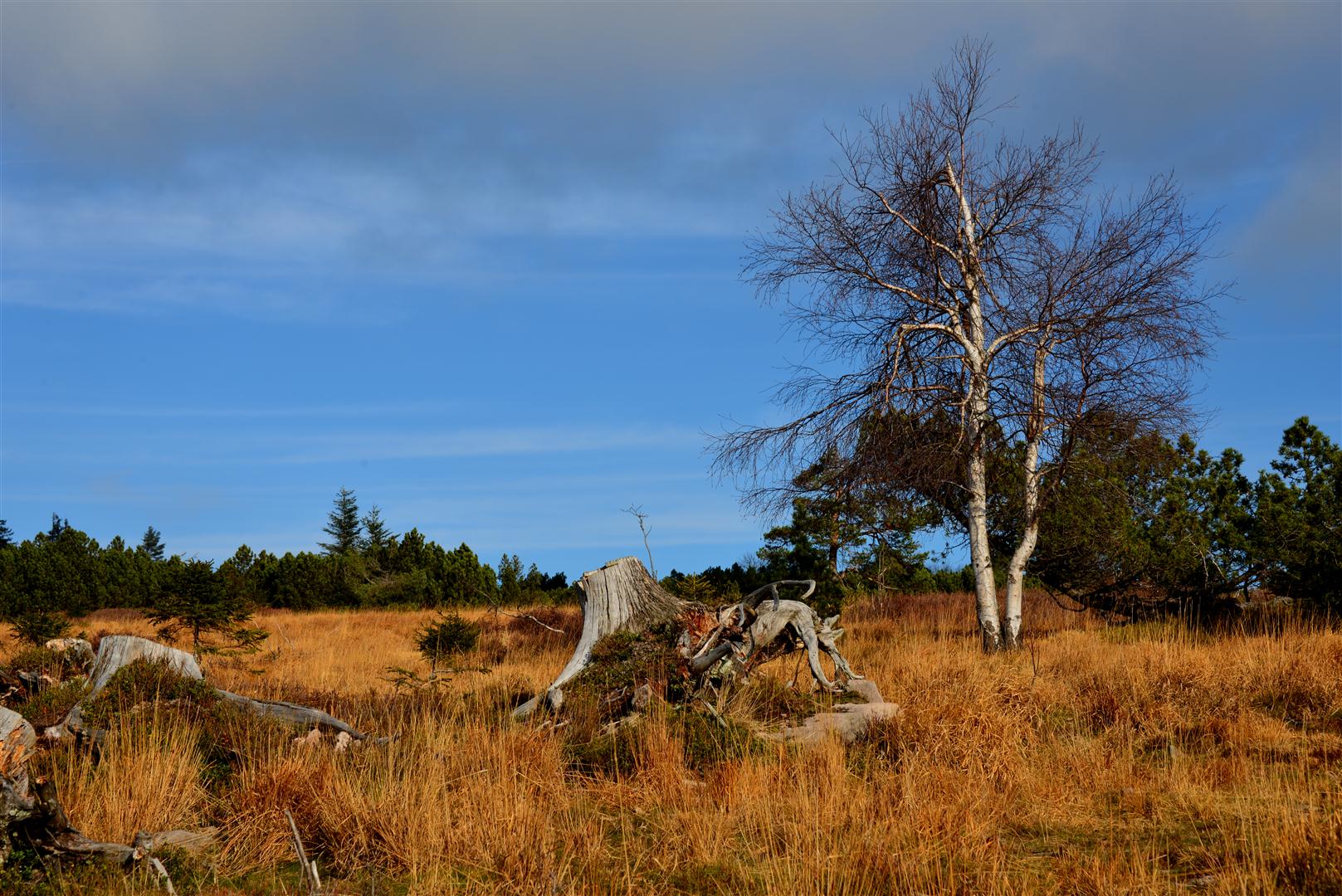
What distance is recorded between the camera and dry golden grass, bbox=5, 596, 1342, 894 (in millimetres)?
5391

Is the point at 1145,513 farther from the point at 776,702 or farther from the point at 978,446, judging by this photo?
the point at 776,702

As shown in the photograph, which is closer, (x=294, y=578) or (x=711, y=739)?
(x=711, y=739)

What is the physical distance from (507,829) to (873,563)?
68.3ft

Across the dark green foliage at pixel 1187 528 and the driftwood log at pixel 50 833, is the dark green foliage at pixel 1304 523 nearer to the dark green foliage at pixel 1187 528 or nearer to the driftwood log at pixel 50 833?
the dark green foliage at pixel 1187 528

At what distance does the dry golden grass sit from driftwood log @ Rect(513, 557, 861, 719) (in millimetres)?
893

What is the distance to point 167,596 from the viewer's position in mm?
14133

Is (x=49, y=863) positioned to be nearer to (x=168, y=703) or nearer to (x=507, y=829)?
(x=507, y=829)

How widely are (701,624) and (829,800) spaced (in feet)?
14.3

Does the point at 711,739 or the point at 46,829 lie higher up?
the point at 711,739

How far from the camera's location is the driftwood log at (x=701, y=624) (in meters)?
9.92

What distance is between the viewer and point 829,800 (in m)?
6.17

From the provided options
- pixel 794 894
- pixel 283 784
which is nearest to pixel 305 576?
pixel 283 784

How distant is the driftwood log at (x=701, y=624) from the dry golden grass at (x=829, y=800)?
2.93 feet

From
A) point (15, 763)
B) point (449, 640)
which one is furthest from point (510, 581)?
point (15, 763)
